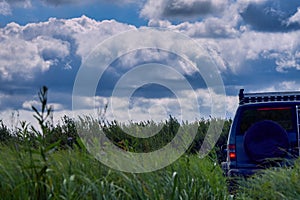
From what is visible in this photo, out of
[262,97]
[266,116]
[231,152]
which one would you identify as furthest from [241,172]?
[262,97]

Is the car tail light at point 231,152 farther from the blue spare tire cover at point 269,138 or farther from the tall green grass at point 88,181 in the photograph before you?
the tall green grass at point 88,181

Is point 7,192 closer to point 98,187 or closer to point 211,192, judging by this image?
point 98,187

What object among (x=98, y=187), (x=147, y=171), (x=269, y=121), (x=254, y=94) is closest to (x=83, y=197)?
(x=98, y=187)

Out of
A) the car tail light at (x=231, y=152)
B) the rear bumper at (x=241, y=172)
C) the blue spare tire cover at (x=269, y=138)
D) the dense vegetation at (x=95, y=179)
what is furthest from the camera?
the car tail light at (x=231, y=152)

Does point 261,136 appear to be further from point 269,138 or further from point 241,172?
point 241,172

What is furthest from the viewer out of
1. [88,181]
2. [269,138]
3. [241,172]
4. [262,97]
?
[262,97]

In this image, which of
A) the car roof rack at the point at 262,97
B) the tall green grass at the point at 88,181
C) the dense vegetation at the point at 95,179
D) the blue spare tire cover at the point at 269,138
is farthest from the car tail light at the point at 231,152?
the tall green grass at the point at 88,181

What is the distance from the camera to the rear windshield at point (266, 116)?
11.6 meters

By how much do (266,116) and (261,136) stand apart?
31.7 inches

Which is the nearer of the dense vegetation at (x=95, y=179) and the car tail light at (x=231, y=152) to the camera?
the dense vegetation at (x=95, y=179)

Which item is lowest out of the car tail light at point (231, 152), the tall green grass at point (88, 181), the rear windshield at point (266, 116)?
the tall green grass at point (88, 181)

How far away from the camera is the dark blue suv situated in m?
10.9

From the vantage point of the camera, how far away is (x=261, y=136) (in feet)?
35.9

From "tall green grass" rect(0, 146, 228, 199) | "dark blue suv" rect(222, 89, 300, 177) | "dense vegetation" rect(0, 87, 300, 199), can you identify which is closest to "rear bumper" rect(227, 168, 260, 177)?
"dark blue suv" rect(222, 89, 300, 177)
